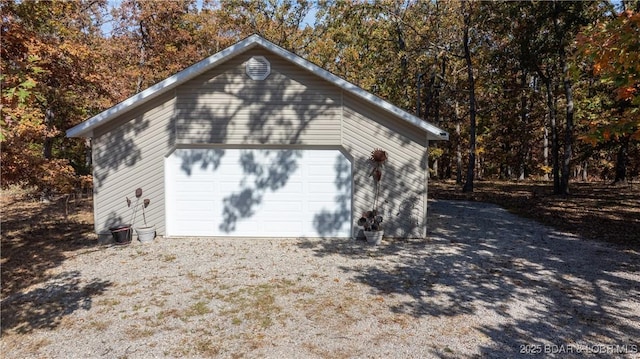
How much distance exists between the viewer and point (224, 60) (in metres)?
9.38

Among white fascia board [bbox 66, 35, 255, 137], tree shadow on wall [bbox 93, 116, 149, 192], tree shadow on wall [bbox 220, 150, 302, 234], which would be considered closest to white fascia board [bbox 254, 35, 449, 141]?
white fascia board [bbox 66, 35, 255, 137]

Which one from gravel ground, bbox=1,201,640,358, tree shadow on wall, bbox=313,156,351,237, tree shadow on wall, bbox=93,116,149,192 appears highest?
tree shadow on wall, bbox=93,116,149,192

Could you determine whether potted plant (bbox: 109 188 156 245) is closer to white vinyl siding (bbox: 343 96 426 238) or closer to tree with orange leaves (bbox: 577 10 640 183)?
white vinyl siding (bbox: 343 96 426 238)

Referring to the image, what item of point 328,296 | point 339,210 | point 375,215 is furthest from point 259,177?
point 328,296

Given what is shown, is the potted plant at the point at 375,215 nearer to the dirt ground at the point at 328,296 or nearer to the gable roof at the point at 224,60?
the dirt ground at the point at 328,296

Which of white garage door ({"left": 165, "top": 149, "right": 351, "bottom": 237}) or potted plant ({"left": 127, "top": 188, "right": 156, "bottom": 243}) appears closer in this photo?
potted plant ({"left": 127, "top": 188, "right": 156, "bottom": 243})

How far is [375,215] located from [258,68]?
4.91m

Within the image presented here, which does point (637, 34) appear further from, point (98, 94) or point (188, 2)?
point (188, 2)

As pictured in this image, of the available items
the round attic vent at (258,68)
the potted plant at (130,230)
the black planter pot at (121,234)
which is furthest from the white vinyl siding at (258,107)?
the black planter pot at (121,234)

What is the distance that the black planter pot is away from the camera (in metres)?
9.27

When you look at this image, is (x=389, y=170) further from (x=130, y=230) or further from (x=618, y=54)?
(x=130, y=230)

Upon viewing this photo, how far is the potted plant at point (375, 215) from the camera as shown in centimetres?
928

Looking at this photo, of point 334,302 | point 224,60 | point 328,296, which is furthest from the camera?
point 224,60

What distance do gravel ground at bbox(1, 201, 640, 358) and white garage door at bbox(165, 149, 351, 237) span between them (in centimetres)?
83
